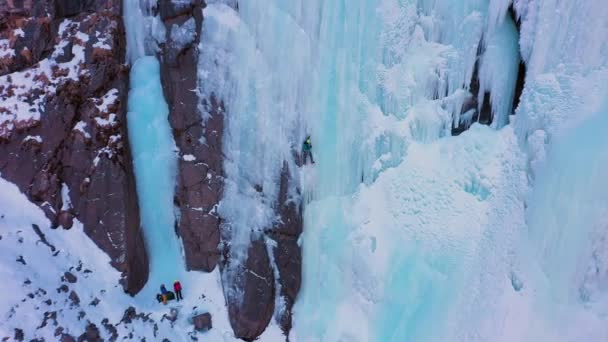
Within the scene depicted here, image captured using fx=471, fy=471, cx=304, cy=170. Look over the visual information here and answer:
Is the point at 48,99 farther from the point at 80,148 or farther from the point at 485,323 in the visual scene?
the point at 485,323

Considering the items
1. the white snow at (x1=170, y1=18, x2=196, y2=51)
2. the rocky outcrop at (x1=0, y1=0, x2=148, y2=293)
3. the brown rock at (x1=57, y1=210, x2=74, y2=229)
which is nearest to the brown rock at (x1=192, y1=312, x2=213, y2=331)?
the rocky outcrop at (x1=0, y1=0, x2=148, y2=293)

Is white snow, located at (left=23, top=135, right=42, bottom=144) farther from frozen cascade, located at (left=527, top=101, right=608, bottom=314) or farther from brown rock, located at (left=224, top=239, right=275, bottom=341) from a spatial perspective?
frozen cascade, located at (left=527, top=101, right=608, bottom=314)

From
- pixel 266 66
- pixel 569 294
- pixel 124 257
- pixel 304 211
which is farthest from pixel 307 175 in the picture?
pixel 569 294

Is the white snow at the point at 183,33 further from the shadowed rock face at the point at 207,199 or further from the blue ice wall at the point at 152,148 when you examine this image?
the blue ice wall at the point at 152,148

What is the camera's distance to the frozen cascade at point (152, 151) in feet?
29.7

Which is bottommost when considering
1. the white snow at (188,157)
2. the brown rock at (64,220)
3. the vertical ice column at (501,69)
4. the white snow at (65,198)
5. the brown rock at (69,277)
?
the brown rock at (69,277)

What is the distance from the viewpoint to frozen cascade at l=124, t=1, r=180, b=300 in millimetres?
9047

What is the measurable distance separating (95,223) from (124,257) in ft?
2.70

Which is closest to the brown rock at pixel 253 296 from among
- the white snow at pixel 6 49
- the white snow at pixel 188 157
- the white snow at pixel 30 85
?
the white snow at pixel 188 157

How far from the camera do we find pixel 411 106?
8523mm

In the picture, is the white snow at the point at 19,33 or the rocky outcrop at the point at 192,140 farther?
the rocky outcrop at the point at 192,140

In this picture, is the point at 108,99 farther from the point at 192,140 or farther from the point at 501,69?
the point at 501,69

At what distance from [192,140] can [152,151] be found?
0.82 meters

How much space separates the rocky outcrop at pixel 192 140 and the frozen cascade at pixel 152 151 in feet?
0.64
